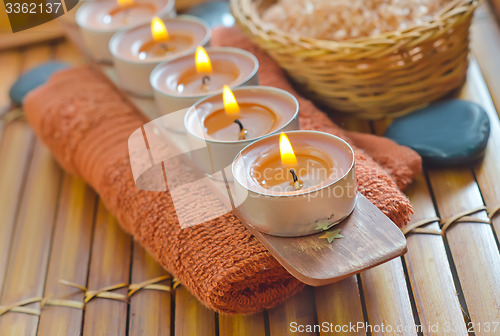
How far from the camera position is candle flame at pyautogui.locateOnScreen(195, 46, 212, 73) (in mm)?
866

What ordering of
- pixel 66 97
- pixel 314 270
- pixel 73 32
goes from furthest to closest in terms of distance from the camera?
1. pixel 73 32
2. pixel 66 97
3. pixel 314 270

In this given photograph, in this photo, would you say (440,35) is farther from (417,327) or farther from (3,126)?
(3,126)

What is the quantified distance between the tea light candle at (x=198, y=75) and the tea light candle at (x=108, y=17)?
178mm

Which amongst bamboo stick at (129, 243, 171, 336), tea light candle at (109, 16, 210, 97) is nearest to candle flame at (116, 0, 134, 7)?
tea light candle at (109, 16, 210, 97)

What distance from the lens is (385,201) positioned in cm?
71

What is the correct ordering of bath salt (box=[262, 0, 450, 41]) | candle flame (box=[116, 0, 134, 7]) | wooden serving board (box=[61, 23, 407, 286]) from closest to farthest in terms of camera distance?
wooden serving board (box=[61, 23, 407, 286]), bath salt (box=[262, 0, 450, 41]), candle flame (box=[116, 0, 134, 7])

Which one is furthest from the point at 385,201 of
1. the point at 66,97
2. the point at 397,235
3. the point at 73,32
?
the point at 73,32

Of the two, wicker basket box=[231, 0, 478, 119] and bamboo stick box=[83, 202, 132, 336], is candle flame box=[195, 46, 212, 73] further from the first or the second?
bamboo stick box=[83, 202, 132, 336]

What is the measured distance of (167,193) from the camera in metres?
0.79

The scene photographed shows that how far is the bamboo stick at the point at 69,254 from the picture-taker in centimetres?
77

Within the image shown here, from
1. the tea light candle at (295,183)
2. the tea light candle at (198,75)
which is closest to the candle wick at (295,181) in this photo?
the tea light candle at (295,183)

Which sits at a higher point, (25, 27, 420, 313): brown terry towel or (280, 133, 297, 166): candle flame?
(280, 133, 297, 166): candle flame

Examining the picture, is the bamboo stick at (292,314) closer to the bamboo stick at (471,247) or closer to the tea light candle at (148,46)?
the bamboo stick at (471,247)

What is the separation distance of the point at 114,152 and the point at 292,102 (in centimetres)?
28
